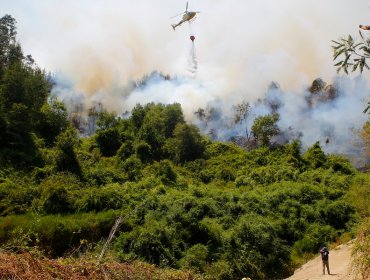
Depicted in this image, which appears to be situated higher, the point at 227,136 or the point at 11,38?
the point at 11,38

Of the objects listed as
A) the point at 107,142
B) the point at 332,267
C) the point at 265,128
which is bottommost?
the point at 332,267

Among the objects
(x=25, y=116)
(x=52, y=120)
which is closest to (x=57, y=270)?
(x=25, y=116)

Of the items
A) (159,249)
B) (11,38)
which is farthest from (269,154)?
(11,38)

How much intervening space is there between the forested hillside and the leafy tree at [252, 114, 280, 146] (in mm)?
107

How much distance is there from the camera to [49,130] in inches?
1447

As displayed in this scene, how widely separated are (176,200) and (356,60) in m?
20.2

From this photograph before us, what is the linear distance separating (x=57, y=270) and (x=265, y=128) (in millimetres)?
37628

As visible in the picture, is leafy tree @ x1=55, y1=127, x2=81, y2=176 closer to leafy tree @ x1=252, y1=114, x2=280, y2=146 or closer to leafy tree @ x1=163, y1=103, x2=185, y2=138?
leafy tree @ x1=163, y1=103, x2=185, y2=138

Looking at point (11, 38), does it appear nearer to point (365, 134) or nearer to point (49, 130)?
point (49, 130)

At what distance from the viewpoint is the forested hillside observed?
20797mm

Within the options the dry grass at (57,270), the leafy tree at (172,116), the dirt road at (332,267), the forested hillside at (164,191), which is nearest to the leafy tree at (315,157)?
the forested hillside at (164,191)

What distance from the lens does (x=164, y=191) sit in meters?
29.5

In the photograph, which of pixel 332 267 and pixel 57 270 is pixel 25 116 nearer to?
pixel 332 267

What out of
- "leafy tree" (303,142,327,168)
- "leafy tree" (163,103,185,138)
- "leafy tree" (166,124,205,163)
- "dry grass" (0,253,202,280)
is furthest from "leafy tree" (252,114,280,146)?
"dry grass" (0,253,202,280)
